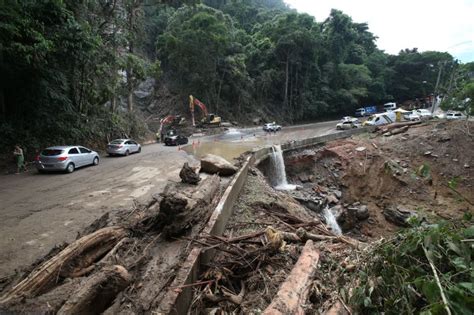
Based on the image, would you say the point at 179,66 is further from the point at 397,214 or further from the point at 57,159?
the point at 397,214

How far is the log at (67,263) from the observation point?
11.1 feet

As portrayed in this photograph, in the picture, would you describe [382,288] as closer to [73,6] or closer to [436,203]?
[436,203]

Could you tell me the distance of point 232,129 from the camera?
38.2 m

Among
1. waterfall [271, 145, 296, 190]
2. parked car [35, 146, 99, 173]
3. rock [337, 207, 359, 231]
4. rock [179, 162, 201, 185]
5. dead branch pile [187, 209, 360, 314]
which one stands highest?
parked car [35, 146, 99, 173]

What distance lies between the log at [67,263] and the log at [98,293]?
74cm

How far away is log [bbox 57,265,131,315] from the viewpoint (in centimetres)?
309

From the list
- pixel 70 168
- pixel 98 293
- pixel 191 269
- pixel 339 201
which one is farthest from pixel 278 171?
pixel 98 293

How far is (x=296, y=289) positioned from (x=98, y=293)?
2.43 m

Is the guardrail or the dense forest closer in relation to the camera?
the guardrail

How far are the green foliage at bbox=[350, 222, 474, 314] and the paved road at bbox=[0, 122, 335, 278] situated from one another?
228 inches

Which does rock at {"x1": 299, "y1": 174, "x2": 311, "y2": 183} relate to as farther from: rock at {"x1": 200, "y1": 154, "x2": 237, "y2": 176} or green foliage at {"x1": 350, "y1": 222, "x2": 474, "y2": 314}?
green foliage at {"x1": 350, "y1": 222, "x2": 474, "y2": 314}

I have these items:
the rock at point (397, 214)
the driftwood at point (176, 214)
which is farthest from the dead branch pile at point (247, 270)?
the rock at point (397, 214)

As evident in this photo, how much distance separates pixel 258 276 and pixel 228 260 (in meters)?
0.62

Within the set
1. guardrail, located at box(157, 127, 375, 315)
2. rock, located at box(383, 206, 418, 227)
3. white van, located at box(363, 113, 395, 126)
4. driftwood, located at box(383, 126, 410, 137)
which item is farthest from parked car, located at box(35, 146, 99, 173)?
white van, located at box(363, 113, 395, 126)
